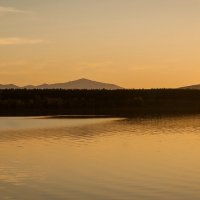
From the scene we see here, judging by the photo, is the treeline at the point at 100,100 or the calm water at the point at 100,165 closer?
the calm water at the point at 100,165

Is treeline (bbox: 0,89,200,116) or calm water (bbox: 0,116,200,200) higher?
treeline (bbox: 0,89,200,116)

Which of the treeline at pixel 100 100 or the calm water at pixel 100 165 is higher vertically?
the treeline at pixel 100 100

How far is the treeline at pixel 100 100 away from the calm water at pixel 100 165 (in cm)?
3811

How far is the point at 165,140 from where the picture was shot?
27.2 metres

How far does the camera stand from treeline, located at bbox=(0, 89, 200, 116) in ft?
228

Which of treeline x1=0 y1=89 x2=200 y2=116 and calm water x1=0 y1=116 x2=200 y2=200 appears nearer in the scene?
calm water x1=0 y1=116 x2=200 y2=200

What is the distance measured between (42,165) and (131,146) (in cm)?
→ 653

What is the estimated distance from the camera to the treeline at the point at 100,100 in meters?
69.5

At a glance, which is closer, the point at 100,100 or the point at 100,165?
the point at 100,165

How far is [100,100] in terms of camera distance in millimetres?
80938

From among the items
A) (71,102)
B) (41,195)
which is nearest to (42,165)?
(41,195)

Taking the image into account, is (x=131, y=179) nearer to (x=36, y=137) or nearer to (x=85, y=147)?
(x=85, y=147)

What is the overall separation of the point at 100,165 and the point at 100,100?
6205cm

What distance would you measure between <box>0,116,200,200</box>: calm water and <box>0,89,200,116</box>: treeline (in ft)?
125
